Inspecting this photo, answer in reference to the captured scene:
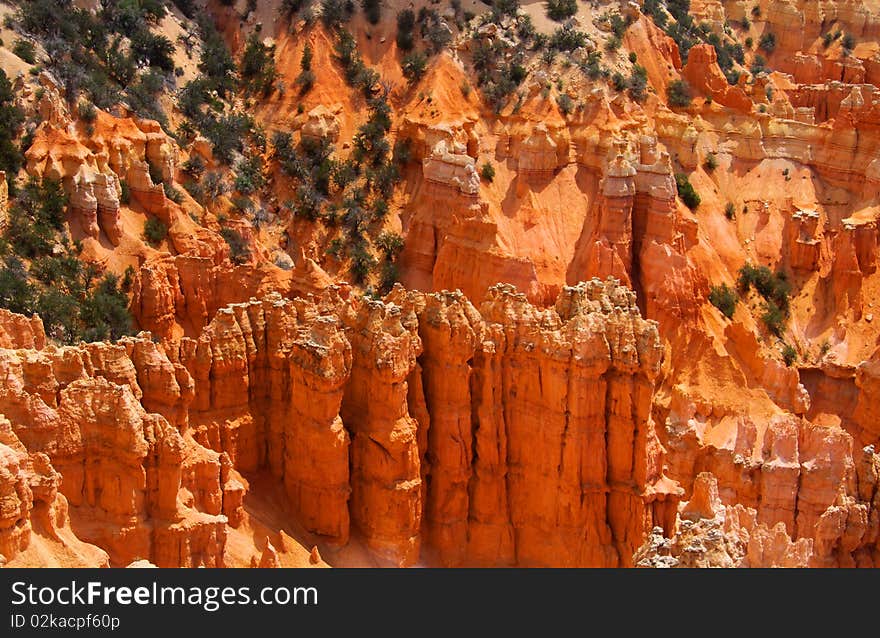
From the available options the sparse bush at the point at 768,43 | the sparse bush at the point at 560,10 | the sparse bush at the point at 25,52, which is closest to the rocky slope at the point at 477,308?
the sparse bush at the point at 768,43

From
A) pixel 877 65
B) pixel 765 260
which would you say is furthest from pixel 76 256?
pixel 877 65

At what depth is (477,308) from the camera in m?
47.2

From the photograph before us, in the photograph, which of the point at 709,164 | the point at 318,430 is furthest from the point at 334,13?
the point at 318,430

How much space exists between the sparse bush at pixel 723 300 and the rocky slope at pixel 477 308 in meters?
0.09

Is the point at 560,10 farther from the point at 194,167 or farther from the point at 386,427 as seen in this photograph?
the point at 386,427

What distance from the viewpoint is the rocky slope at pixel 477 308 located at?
25812 mm

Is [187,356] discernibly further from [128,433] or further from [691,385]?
[691,385]

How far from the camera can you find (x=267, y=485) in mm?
30703

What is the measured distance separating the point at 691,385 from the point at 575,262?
7.17 meters

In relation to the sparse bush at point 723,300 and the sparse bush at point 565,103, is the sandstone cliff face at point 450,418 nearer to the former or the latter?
the sparse bush at point 723,300

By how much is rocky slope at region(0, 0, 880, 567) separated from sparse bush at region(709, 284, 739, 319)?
93 mm

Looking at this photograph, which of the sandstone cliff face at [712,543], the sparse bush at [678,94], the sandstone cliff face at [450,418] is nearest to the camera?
the sandstone cliff face at [712,543]

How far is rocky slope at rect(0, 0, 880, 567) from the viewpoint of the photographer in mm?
25812

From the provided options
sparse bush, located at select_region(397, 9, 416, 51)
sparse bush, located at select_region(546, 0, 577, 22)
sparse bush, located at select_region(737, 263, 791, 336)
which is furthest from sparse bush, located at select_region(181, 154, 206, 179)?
sparse bush, located at select_region(737, 263, 791, 336)
